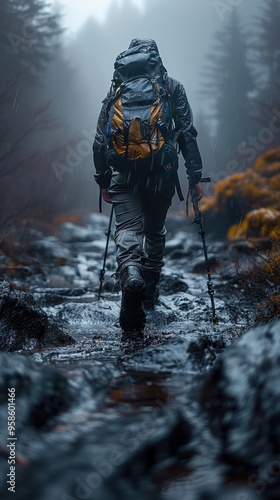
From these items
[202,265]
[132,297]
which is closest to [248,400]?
[132,297]

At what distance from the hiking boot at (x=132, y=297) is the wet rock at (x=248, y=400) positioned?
6.05ft

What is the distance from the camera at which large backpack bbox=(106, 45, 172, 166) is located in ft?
12.8

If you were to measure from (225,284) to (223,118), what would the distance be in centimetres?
3003

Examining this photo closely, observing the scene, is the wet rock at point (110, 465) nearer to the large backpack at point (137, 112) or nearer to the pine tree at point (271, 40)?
the large backpack at point (137, 112)

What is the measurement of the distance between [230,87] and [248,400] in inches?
1384

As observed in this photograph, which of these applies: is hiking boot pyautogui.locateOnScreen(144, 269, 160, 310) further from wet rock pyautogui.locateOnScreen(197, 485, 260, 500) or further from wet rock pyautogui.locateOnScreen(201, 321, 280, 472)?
wet rock pyautogui.locateOnScreen(197, 485, 260, 500)

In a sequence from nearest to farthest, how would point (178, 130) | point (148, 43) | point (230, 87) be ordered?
point (148, 43) < point (178, 130) < point (230, 87)

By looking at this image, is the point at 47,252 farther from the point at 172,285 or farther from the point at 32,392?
the point at 32,392

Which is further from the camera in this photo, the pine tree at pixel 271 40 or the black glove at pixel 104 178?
the pine tree at pixel 271 40

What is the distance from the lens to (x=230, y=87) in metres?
34.1

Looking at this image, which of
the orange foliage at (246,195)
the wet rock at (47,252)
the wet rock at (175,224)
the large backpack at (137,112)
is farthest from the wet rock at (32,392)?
the wet rock at (175,224)

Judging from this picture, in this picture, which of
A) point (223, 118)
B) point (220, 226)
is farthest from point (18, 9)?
point (223, 118)

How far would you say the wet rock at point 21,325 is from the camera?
11.7ft

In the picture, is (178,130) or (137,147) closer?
(137,147)
